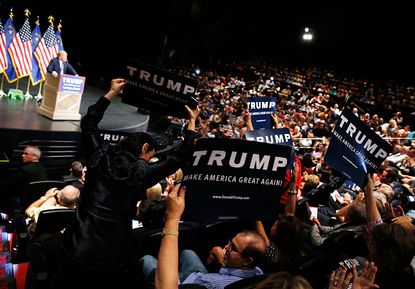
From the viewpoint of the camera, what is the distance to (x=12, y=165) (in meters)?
6.18

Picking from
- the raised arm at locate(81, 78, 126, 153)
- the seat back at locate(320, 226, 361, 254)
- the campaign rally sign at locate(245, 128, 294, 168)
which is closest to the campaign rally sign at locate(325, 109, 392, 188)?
the seat back at locate(320, 226, 361, 254)

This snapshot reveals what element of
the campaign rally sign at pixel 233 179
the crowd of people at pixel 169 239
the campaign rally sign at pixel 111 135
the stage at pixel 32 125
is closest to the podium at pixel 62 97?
the stage at pixel 32 125

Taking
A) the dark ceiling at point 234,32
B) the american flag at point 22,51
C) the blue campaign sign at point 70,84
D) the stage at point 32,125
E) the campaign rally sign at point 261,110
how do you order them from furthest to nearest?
the dark ceiling at point 234,32
the american flag at point 22,51
the blue campaign sign at point 70,84
the stage at point 32,125
the campaign rally sign at point 261,110

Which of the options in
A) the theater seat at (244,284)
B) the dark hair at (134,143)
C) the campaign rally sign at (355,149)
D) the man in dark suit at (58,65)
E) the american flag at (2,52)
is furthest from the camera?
the american flag at (2,52)

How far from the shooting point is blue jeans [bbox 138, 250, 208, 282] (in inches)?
108

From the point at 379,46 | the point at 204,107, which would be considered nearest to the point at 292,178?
the point at 204,107

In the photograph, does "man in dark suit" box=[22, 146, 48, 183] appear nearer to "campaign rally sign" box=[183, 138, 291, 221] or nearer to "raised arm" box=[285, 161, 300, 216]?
"campaign rally sign" box=[183, 138, 291, 221]

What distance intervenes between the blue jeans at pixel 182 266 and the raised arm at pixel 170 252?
3.85ft

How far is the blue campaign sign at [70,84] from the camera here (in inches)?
288

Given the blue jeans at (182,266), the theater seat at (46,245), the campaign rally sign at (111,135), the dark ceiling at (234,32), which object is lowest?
the theater seat at (46,245)

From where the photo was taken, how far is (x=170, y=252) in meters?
1.60

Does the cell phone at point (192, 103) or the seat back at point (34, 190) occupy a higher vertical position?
the cell phone at point (192, 103)

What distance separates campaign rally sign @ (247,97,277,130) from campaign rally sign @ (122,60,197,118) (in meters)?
2.42

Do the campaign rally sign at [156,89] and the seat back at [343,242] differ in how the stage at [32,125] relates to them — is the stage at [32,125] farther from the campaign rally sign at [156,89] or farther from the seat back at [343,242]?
the seat back at [343,242]
